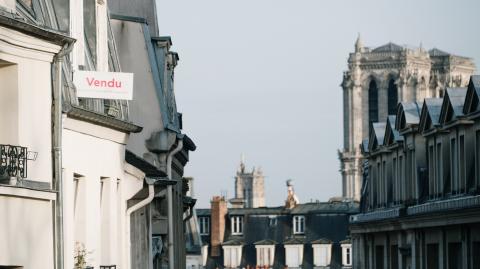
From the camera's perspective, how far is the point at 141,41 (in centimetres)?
3903

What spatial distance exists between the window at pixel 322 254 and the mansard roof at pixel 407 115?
79822 mm

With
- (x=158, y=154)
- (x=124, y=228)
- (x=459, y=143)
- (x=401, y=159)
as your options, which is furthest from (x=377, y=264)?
(x=124, y=228)

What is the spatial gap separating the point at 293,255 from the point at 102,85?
360ft

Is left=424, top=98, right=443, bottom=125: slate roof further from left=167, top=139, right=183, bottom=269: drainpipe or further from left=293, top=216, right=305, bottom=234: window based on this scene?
left=293, top=216, right=305, bottom=234: window

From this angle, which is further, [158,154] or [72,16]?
[158,154]

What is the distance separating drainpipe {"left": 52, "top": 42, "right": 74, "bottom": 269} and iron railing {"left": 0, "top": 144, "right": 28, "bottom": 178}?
3.32ft

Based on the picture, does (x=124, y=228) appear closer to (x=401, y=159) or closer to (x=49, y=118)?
(x=49, y=118)

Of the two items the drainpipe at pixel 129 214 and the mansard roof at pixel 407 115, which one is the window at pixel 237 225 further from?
the drainpipe at pixel 129 214

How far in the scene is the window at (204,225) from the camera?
138 meters

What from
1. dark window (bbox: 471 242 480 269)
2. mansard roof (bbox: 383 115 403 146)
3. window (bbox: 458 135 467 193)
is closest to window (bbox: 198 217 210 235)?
mansard roof (bbox: 383 115 403 146)

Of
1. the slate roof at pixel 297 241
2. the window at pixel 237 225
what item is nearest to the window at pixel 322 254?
the slate roof at pixel 297 241

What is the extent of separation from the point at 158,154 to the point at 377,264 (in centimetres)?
1882

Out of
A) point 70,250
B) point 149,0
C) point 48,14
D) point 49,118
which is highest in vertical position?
point 149,0

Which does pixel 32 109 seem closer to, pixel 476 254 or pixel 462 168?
pixel 476 254
